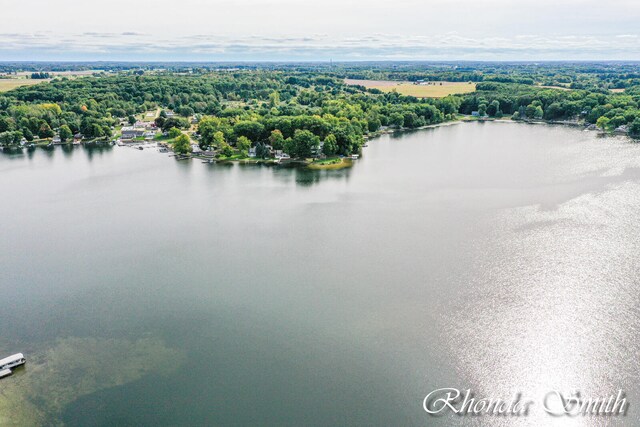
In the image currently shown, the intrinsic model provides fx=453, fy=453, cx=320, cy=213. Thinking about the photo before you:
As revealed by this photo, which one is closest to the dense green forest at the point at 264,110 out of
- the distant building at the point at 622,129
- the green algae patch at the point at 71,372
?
the distant building at the point at 622,129

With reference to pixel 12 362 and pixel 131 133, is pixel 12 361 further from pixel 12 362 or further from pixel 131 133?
pixel 131 133

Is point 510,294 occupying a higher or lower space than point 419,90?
lower

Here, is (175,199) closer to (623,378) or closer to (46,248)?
(46,248)

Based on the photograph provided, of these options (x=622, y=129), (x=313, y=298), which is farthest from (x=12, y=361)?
(x=622, y=129)

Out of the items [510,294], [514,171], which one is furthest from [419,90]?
[510,294]

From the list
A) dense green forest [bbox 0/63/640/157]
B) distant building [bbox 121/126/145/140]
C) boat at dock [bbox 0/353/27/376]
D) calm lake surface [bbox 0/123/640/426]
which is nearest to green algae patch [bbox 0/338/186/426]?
calm lake surface [bbox 0/123/640/426]

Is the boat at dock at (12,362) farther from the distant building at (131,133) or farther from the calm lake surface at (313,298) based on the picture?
the distant building at (131,133)
